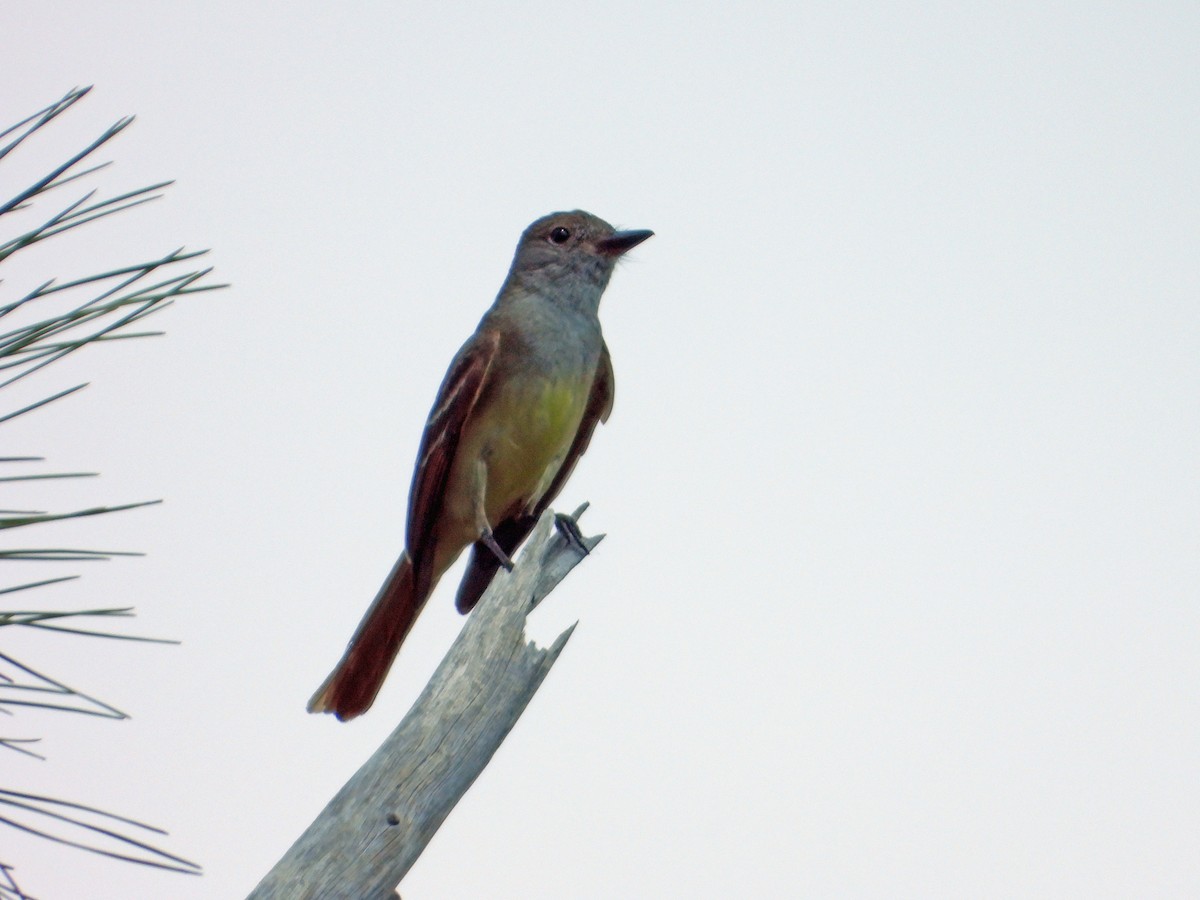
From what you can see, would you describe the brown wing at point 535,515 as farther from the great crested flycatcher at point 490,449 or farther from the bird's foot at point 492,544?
the bird's foot at point 492,544

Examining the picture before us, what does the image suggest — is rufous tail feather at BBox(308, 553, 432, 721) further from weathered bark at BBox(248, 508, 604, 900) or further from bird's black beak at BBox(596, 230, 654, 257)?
weathered bark at BBox(248, 508, 604, 900)

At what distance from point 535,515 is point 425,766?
9.64 feet

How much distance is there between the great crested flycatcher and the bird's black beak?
310mm

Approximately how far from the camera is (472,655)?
3.08 m

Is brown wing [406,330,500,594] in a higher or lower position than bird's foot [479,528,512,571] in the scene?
higher

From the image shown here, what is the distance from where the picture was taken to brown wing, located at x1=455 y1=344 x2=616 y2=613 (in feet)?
18.0

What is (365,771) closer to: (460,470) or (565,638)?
(565,638)

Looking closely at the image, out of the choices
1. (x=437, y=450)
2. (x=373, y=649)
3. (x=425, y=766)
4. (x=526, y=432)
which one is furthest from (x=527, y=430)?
(x=425, y=766)

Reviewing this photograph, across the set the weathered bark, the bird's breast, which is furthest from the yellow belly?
the weathered bark

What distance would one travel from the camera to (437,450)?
213 inches

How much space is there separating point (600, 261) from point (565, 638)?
10.1 ft

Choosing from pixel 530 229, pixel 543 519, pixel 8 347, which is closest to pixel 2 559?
pixel 8 347

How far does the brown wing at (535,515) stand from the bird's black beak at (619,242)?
47 cm

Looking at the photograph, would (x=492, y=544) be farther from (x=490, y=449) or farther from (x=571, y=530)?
(x=571, y=530)
